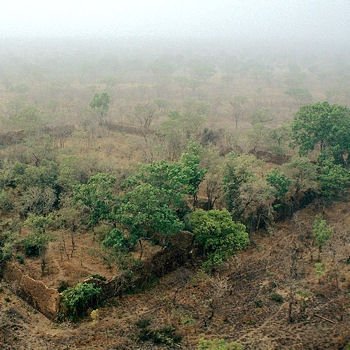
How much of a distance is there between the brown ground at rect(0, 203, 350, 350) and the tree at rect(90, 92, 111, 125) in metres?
24.8

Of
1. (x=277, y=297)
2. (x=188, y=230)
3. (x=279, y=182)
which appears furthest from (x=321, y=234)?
(x=188, y=230)

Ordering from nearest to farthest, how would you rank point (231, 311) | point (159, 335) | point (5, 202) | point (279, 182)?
point (159, 335)
point (231, 311)
point (5, 202)
point (279, 182)

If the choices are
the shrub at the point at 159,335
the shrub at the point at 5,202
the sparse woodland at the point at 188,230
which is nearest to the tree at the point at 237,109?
the sparse woodland at the point at 188,230

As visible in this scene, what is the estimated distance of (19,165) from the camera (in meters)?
30.1

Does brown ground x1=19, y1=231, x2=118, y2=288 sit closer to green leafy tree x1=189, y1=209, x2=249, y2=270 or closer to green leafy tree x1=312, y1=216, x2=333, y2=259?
green leafy tree x1=189, y1=209, x2=249, y2=270

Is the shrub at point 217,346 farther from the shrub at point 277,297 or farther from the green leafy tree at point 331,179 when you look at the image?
the green leafy tree at point 331,179

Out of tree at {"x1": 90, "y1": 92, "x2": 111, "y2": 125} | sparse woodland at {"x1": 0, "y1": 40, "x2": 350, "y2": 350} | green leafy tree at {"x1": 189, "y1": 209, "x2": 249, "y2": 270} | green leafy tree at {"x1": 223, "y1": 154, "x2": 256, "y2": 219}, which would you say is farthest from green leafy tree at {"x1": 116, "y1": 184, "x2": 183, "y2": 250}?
tree at {"x1": 90, "y1": 92, "x2": 111, "y2": 125}

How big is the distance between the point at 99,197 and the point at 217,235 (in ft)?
19.2

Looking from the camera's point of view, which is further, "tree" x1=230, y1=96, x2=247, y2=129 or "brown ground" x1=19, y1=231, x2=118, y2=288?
"tree" x1=230, y1=96, x2=247, y2=129

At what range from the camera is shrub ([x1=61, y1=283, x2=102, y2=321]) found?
2061 centimetres

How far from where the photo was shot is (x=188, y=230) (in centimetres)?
2548

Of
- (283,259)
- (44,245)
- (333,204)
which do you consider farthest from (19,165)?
(333,204)

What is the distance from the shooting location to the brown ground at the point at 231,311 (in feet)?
64.8

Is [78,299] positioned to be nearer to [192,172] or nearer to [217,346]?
[217,346]
